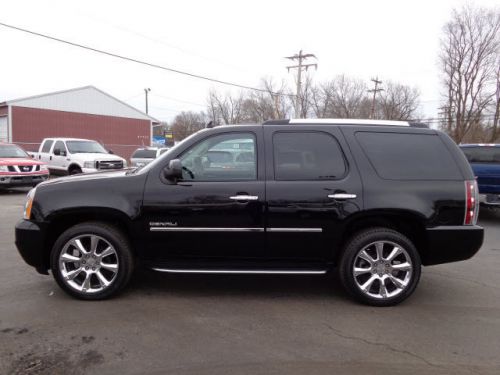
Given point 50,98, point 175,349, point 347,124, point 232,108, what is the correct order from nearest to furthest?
point 175,349
point 347,124
point 50,98
point 232,108

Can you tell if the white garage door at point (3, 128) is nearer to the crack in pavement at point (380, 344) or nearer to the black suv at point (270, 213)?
the black suv at point (270, 213)

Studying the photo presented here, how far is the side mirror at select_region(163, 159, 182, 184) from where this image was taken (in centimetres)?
406

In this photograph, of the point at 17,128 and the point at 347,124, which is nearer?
the point at 347,124

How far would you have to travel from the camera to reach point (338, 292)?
465 cm

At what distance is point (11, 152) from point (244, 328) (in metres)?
13.0

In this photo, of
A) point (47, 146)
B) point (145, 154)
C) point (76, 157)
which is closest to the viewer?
point (76, 157)

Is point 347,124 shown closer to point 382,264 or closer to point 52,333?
point 382,264

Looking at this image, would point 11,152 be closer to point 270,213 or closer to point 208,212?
point 208,212

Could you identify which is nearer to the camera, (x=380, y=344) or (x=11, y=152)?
(x=380, y=344)

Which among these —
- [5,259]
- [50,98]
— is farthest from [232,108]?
[5,259]

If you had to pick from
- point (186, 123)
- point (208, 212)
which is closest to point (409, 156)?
point (208, 212)

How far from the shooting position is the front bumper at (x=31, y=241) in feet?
13.8

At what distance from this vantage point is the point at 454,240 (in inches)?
165

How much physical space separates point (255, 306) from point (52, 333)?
5.97ft
